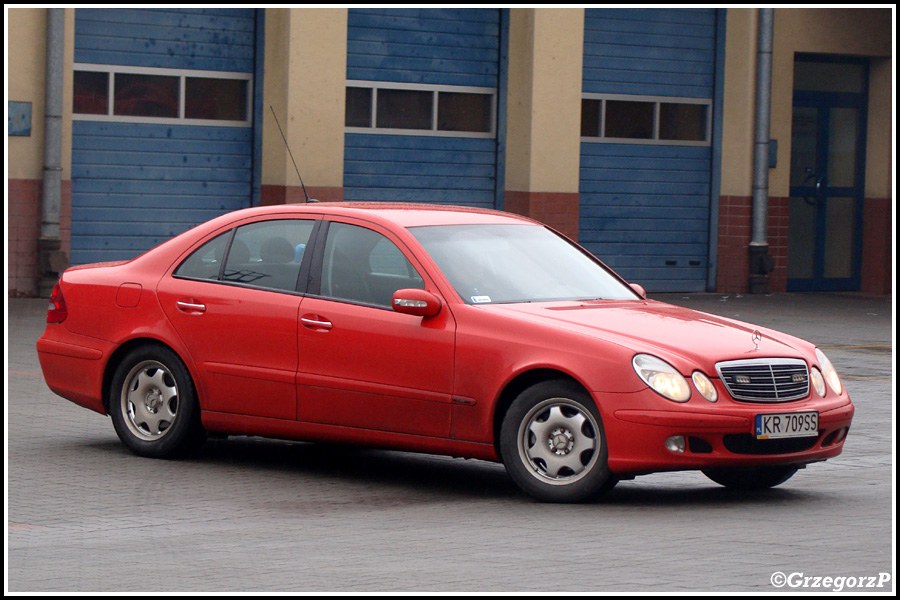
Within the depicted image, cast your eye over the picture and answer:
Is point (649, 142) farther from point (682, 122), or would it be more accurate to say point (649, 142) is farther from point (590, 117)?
point (590, 117)

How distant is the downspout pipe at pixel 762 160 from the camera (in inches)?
939

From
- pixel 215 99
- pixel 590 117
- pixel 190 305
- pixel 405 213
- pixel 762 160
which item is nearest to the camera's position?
pixel 405 213

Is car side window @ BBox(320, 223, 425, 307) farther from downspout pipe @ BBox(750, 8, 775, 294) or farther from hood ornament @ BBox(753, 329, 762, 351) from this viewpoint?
downspout pipe @ BBox(750, 8, 775, 294)

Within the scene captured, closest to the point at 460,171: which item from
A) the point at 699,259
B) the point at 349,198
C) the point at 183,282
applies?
the point at 349,198

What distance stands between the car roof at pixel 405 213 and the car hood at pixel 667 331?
2.87ft

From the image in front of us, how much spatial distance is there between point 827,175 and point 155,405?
1850cm

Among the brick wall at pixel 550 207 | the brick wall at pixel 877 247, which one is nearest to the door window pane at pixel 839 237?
the brick wall at pixel 877 247

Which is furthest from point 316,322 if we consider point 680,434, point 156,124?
point 156,124

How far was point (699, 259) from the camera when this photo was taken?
2442 cm

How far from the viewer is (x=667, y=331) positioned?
765 centimetres

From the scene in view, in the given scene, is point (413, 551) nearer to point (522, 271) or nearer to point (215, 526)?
point (215, 526)

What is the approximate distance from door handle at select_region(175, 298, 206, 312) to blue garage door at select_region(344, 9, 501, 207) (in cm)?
1297

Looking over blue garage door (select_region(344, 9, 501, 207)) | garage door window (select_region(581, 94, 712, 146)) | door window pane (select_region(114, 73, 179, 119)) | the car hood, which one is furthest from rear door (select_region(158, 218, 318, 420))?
garage door window (select_region(581, 94, 712, 146))

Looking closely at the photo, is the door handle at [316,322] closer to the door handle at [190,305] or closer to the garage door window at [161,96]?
the door handle at [190,305]
